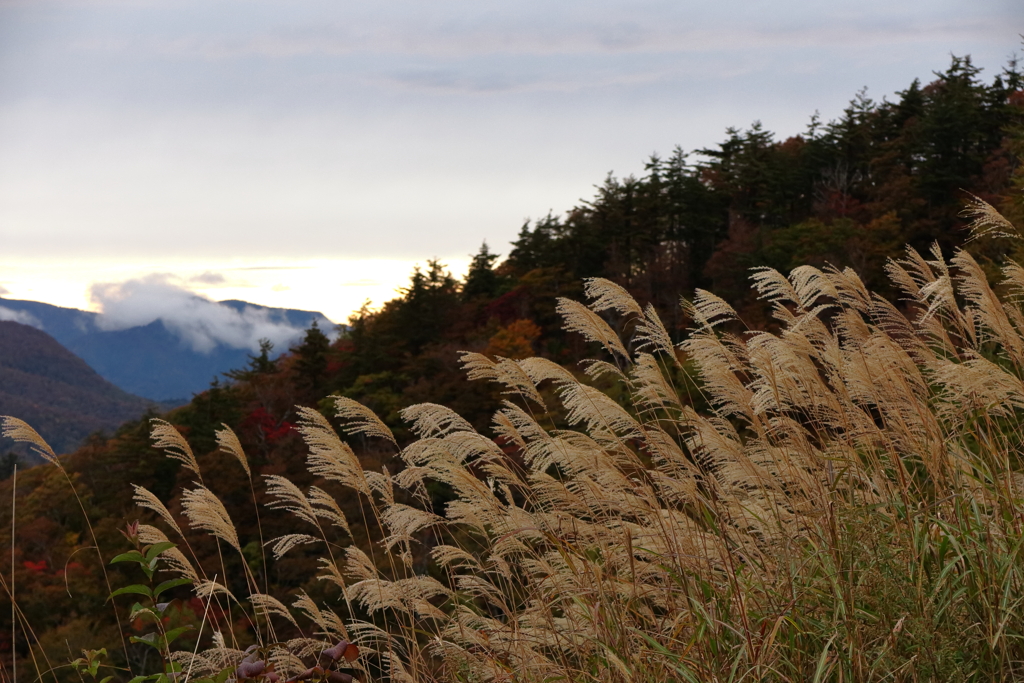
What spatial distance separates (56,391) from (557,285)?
11932 centimetres

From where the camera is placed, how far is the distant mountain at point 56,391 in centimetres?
8750

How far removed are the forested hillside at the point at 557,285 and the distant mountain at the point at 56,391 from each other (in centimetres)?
6061

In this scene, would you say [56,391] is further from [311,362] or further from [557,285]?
[557,285]

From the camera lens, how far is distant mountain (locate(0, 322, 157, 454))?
3445 inches

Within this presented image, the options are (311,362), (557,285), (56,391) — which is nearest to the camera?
(557,285)

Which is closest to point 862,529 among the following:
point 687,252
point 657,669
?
point 657,669

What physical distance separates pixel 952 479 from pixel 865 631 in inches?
28.3

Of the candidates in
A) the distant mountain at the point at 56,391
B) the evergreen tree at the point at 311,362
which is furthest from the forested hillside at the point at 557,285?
the distant mountain at the point at 56,391

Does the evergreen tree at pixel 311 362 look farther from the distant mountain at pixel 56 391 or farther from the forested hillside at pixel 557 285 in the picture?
the distant mountain at pixel 56 391

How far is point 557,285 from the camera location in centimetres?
2769

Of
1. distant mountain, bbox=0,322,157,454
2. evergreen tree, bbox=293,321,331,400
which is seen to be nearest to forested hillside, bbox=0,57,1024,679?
evergreen tree, bbox=293,321,331,400

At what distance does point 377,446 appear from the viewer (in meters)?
23.9

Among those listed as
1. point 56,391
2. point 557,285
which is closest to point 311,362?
point 557,285

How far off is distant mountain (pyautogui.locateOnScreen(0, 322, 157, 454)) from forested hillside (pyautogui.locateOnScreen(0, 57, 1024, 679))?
60609mm
